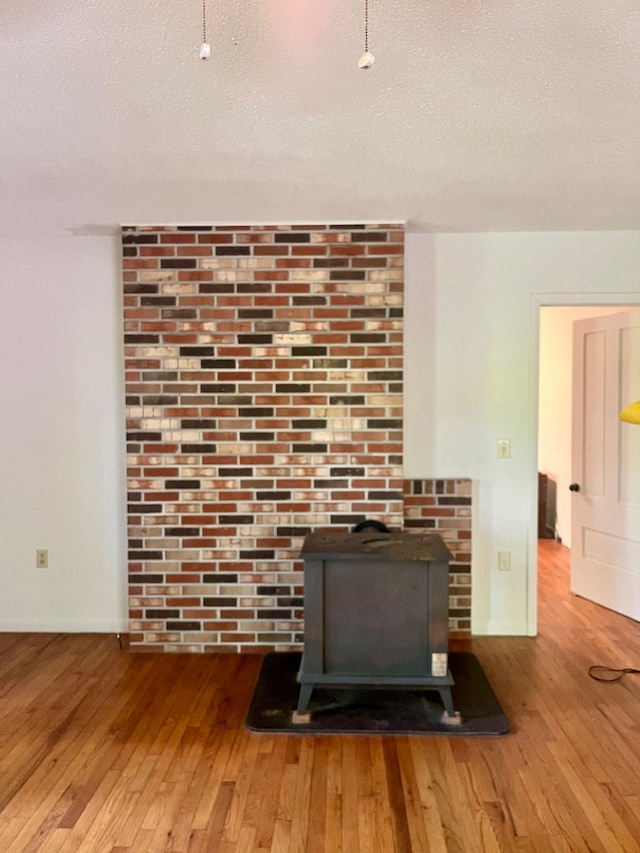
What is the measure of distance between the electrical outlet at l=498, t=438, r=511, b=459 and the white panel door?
32.0 inches

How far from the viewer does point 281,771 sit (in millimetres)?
2195

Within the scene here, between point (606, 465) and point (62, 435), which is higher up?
point (62, 435)

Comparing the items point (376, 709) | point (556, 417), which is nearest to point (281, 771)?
point (376, 709)

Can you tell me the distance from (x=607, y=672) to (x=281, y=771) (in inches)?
70.1

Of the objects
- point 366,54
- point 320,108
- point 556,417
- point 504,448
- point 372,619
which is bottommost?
point 372,619

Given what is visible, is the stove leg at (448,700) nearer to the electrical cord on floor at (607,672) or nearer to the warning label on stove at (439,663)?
the warning label on stove at (439,663)

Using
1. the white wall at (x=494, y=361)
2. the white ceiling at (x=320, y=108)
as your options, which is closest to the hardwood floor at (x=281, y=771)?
the white wall at (x=494, y=361)

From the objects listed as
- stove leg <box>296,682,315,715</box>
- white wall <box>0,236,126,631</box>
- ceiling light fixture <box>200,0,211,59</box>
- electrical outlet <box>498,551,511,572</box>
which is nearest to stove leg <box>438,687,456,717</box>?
stove leg <box>296,682,315,715</box>

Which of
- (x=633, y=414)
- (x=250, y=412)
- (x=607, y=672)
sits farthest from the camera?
(x=250, y=412)

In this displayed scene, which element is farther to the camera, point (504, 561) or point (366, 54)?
point (504, 561)

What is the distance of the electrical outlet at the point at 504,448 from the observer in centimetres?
337

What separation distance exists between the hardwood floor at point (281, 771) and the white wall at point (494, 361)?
668 mm

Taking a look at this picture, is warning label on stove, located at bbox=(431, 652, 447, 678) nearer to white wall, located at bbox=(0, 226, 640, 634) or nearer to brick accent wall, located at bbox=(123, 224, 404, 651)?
brick accent wall, located at bbox=(123, 224, 404, 651)

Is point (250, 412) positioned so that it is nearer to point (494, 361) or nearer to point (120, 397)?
point (120, 397)
